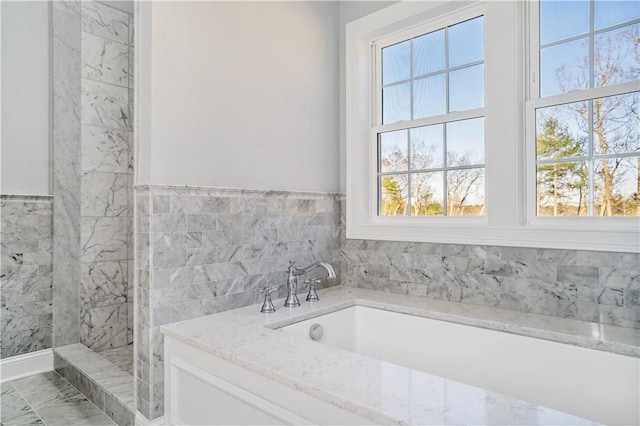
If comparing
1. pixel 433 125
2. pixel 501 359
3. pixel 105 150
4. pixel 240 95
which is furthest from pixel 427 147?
pixel 105 150

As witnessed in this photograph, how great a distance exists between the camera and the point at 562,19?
1.91 meters

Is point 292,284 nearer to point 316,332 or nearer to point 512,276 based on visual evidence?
point 316,332

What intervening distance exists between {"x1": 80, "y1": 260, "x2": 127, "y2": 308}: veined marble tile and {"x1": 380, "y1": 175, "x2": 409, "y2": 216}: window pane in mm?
1980

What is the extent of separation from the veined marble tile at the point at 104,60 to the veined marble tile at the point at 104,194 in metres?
0.71

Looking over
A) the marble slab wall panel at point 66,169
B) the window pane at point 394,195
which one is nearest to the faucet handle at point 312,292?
the window pane at point 394,195

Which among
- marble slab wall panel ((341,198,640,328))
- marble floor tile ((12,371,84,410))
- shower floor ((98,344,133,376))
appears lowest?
marble floor tile ((12,371,84,410))

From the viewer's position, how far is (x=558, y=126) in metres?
1.90

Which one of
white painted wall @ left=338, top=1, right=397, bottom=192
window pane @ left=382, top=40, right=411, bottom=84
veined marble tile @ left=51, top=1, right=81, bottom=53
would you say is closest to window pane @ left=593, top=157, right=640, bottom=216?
window pane @ left=382, top=40, right=411, bottom=84

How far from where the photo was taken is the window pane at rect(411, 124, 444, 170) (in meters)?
2.34

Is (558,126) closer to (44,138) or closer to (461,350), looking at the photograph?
(461,350)

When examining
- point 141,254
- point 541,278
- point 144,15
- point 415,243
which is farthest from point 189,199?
point 541,278

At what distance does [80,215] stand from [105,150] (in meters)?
0.50

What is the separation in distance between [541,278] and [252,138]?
5.42ft

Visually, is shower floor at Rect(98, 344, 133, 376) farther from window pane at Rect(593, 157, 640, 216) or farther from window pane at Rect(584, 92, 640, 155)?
window pane at Rect(584, 92, 640, 155)
